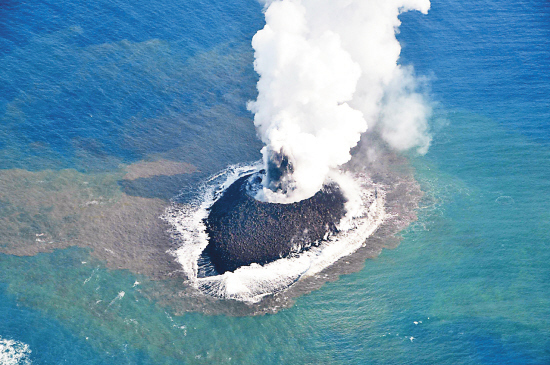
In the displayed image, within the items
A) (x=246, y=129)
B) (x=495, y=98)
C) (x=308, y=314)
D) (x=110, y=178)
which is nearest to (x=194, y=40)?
(x=246, y=129)

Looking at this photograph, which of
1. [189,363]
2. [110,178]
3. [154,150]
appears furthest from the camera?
[154,150]

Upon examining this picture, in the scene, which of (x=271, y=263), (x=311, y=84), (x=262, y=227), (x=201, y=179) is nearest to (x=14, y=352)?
(x=271, y=263)

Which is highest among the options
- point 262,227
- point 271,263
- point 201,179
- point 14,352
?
point 262,227

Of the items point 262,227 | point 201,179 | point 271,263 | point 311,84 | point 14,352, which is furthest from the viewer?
point 201,179

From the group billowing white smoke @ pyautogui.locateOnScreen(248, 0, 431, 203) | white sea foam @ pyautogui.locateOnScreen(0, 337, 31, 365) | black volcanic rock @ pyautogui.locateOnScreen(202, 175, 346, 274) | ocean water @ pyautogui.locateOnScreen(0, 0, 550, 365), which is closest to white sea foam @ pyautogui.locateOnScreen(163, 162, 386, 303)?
black volcanic rock @ pyautogui.locateOnScreen(202, 175, 346, 274)

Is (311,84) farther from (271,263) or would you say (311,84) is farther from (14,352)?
(14,352)

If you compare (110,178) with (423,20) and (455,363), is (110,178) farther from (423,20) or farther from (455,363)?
(423,20)
